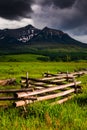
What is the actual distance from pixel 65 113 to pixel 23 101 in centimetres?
208

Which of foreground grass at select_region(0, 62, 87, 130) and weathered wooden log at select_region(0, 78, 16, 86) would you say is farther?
weathered wooden log at select_region(0, 78, 16, 86)

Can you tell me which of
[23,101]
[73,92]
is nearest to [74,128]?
[23,101]

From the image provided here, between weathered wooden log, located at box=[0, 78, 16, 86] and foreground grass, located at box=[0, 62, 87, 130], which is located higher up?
foreground grass, located at box=[0, 62, 87, 130]

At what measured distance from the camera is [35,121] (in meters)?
11.7

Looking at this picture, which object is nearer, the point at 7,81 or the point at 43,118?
the point at 43,118

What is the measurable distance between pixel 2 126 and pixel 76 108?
4705 mm

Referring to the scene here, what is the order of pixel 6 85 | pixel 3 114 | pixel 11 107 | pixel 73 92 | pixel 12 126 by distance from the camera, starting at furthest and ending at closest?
pixel 6 85 → pixel 73 92 → pixel 11 107 → pixel 3 114 → pixel 12 126

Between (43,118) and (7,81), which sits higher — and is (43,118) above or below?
above

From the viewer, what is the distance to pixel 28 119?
39.2 ft

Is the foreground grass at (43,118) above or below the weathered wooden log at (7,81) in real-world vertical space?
above

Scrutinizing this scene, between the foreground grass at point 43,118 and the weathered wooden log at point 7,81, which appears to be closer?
the foreground grass at point 43,118

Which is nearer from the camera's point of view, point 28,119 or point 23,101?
point 28,119

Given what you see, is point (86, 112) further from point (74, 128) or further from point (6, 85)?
point (6, 85)

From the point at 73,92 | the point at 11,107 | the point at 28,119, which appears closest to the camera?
the point at 28,119
